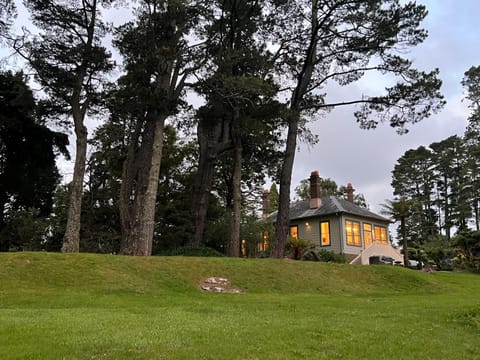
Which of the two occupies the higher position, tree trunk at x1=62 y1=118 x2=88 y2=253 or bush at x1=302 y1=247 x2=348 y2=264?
tree trunk at x1=62 y1=118 x2=88 y2=253

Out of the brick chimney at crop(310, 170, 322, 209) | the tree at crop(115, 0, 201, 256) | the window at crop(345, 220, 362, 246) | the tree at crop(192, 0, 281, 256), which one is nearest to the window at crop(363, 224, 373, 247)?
the window at crop(345, 220, 362, 246)

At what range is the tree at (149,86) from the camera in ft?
57.9

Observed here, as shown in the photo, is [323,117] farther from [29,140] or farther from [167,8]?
[29,140]

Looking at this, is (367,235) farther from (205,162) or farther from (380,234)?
(205,162)

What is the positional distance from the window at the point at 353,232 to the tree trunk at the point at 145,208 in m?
15.1

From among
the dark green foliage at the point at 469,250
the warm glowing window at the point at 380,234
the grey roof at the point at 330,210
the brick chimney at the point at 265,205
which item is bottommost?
the dark green foliage at the point at 469,250

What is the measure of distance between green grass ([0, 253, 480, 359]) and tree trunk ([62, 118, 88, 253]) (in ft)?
10.5

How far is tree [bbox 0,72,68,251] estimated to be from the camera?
23.2m

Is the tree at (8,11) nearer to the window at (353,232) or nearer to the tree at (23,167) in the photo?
the tree at (23,167)

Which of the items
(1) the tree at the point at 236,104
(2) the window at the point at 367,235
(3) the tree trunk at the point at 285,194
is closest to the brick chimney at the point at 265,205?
(2) the window at the point at 367,235

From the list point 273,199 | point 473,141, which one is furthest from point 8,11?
point 473,141

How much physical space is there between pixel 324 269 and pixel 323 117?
364 inches

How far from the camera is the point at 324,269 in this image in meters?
16.6

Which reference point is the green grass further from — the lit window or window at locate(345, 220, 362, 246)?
window at locate(345, 220, 362, 246)
